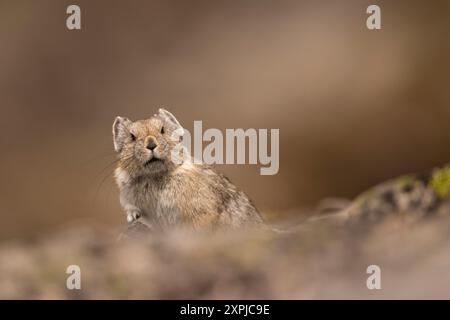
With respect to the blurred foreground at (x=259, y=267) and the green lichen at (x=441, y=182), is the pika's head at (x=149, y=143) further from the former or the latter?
the green lichen at (x=441, y=182)

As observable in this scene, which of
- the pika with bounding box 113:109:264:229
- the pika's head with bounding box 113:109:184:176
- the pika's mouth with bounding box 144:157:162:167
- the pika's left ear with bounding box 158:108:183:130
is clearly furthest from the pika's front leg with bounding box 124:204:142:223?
the pika's left ear with bounding box 158:108:183:130

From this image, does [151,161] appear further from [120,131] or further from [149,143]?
[120,131]

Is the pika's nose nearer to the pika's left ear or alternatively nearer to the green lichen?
the pika's left ear

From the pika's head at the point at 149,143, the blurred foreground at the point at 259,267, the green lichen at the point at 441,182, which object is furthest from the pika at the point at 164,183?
the green lichen at the point at 441,182

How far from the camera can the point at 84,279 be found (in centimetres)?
684

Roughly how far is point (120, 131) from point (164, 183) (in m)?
0.71

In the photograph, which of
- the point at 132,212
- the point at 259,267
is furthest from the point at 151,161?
the point at 259,267

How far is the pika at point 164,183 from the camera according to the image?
8.63 metres

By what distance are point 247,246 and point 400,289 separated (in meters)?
1.46

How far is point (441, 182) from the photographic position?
777cm

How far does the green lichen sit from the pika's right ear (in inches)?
122

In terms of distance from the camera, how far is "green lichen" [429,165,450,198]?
7.56 m

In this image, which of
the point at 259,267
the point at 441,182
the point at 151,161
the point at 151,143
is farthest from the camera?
the point at 151,161

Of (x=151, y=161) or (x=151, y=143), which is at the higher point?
(x=151, y=143)
